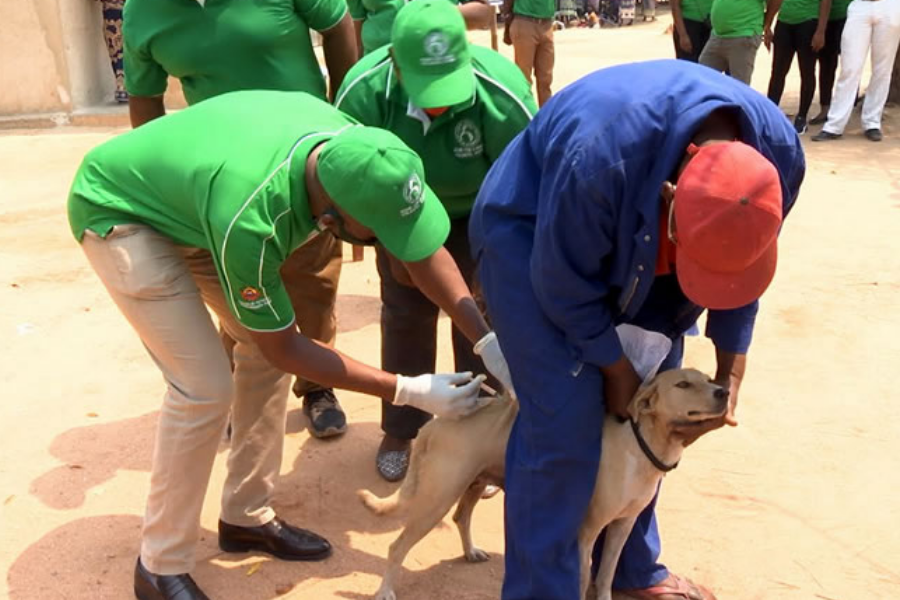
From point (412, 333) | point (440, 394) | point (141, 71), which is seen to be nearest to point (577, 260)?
point (440, 394)

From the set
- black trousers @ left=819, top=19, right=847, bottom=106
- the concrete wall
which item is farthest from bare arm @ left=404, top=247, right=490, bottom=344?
the concrete wall

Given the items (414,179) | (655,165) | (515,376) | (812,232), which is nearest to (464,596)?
(515,376)

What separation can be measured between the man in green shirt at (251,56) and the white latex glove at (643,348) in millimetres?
1816

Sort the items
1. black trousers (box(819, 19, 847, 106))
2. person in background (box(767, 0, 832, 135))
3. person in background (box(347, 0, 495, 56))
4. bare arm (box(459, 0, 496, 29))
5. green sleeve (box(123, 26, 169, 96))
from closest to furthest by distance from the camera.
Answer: green sleeve (box(123, 26, 169, 96)) → person in background (box(347, 0, 495, 56)) → bare arm (box(459, 0, 496, 29)) → person in background (box(767, 0, 832, 135)) → black trousers (box(819, 19, 847, 106))

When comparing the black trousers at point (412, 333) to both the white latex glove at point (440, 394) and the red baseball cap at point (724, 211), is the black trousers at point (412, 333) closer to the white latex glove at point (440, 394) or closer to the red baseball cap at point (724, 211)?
the white latex glove at point (440, 394)

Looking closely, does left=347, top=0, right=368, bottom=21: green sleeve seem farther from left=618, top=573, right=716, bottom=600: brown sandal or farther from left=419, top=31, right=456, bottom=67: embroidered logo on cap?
left=618, top=573, right=716, bottom=600: brown sandal

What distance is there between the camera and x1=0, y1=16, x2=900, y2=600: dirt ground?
12.0 feet

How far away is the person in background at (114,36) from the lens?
11.2 metres

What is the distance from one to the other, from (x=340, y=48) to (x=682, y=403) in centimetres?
250

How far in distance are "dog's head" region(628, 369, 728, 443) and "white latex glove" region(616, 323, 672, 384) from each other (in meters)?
0.07

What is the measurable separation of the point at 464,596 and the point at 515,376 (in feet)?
3.52

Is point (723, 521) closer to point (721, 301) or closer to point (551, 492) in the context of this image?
point (551, 492)

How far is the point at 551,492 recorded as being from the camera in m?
2.91

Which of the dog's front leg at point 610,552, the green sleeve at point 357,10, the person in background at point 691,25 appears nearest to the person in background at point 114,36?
the green sleeve at point 357,10
